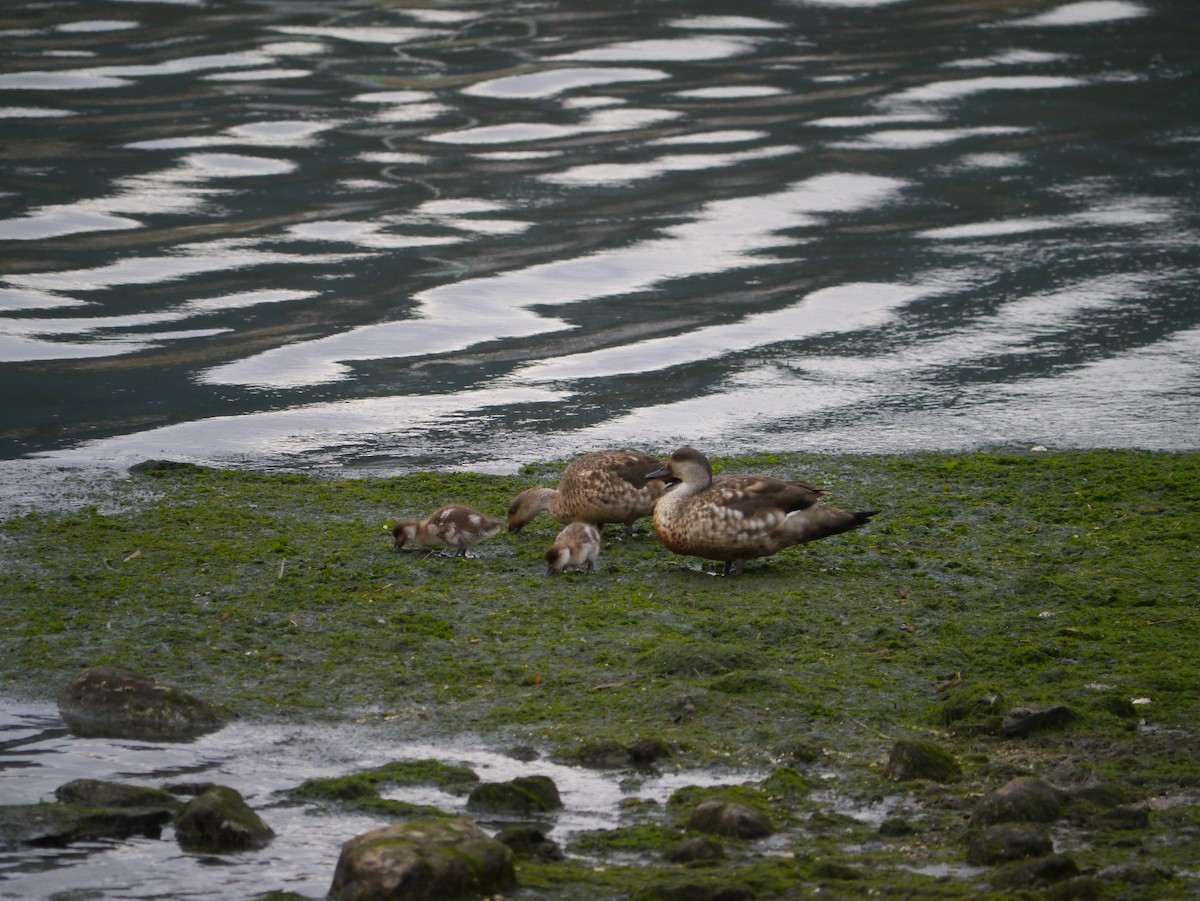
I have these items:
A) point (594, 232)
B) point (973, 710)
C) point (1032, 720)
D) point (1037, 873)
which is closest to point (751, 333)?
point (594, 232)

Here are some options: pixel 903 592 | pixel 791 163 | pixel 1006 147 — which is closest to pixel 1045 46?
pixel 1006 147

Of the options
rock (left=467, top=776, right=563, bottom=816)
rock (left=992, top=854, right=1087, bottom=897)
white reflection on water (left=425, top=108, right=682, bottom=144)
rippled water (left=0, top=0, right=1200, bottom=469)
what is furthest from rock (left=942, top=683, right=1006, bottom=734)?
white reflection on water (left=425, top=108, right=682, bottom=144)

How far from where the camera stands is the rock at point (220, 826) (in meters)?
5.89

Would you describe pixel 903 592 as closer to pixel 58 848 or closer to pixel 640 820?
pixel 640 820

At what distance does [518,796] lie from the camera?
19.9 feet

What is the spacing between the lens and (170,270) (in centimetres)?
1683

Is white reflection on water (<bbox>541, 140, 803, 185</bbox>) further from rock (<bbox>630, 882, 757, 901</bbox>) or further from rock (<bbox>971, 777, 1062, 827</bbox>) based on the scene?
rock (<bbox>630, 882, 757, 901</bbox>)

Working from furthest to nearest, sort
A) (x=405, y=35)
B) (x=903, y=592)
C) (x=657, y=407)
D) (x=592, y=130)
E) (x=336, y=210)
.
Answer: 1. (x=405, y=35)
2. (x=592, y=130)
3. (x=336, y=210)
4. (x=657, y=407)
5. (x=903, y=592)

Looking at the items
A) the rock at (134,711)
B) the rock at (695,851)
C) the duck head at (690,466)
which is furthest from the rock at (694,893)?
the duck head at (690,466)

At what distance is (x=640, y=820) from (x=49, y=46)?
2484 centimetres

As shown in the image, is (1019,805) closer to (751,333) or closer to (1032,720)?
(1032,720)

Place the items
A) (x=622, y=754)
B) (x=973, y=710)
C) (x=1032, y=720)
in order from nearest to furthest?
(x=622, y=754), (x=1032, y=720), (x=973, y=710)

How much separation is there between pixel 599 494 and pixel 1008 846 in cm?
446

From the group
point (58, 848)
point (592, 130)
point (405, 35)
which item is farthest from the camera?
point (405, 35)
